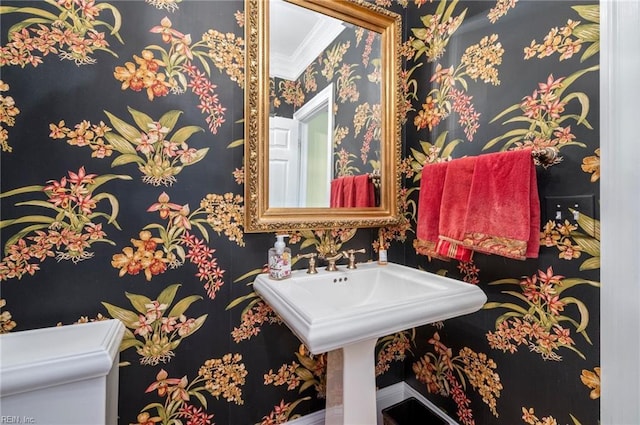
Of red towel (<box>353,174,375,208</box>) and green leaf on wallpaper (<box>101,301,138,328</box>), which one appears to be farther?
red towel (<box>353,174,375,208</box>)

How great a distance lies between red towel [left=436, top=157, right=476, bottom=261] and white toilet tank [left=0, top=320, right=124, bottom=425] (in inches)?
44.1

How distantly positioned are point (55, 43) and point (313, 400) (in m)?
1.55

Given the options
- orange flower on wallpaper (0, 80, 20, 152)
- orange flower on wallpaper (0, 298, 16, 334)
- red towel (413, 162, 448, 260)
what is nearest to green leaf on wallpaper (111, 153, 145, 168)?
orange flower on wallpaper (0, 80, 20, 152)

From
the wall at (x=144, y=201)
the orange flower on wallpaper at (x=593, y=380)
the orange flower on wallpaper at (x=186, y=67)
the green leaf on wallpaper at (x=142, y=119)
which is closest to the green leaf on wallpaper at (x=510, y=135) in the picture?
the orange flower on wallpaper at (x=593, y=380)

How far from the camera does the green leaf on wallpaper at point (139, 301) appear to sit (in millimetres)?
920

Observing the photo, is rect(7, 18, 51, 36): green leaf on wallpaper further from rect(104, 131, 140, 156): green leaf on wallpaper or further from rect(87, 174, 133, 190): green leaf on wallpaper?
rect(87, 174, 133, 190): green leaf on wallpaper

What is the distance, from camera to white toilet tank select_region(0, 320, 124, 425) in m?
0.64

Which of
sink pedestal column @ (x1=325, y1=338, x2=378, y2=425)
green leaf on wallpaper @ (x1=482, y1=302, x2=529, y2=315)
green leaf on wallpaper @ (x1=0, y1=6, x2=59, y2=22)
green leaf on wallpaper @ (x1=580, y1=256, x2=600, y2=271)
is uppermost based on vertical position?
green leaf on wallpaper @ (x1=0, y1=6, x2=59, y2=22)

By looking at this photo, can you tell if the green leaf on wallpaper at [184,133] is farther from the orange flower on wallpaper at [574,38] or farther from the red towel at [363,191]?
the orange flower on wallpaper at [574,38]

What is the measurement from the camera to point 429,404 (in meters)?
1.29

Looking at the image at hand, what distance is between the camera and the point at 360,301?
3.76ft

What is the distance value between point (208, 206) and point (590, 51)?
4.13 feet

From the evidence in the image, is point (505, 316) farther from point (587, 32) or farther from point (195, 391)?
point (195, 391)

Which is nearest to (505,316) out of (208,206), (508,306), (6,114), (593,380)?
(508,306)
